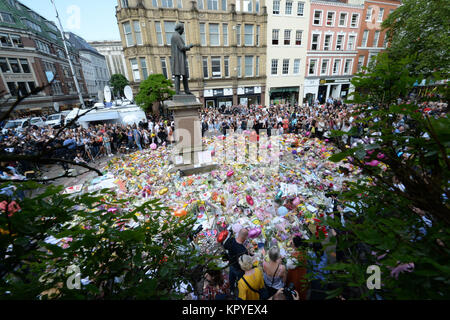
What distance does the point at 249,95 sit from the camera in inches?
996

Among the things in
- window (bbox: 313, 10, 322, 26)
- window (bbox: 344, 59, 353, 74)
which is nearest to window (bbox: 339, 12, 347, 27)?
window (bbox: 313, 10, 322, 26)

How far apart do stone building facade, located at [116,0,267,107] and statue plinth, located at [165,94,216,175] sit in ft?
55.7

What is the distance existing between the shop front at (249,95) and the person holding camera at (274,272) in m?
23.3

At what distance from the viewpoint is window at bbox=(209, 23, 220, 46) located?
2175 cm

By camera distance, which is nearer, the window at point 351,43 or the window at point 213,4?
the window at point 213,4

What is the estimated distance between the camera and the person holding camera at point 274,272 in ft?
10.1

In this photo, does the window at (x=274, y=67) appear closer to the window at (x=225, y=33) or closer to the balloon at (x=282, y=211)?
the window at (x=225, y=33)

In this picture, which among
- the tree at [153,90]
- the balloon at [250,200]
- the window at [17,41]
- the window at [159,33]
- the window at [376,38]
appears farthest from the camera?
the window at [17,41]

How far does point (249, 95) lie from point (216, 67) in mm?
5546

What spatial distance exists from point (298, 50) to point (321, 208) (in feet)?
84.1

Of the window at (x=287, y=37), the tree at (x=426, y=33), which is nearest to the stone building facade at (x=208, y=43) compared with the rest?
the window at (x=287, y=37)

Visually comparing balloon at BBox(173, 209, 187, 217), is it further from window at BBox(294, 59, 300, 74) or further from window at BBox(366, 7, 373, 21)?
window at BBox(366, 7, 373, 21)

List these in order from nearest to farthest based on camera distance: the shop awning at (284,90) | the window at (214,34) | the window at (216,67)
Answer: the window at (214,34) → the window at (216,67) → the shop awning at (284,90)

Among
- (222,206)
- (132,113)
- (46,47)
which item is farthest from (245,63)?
(46,47)
